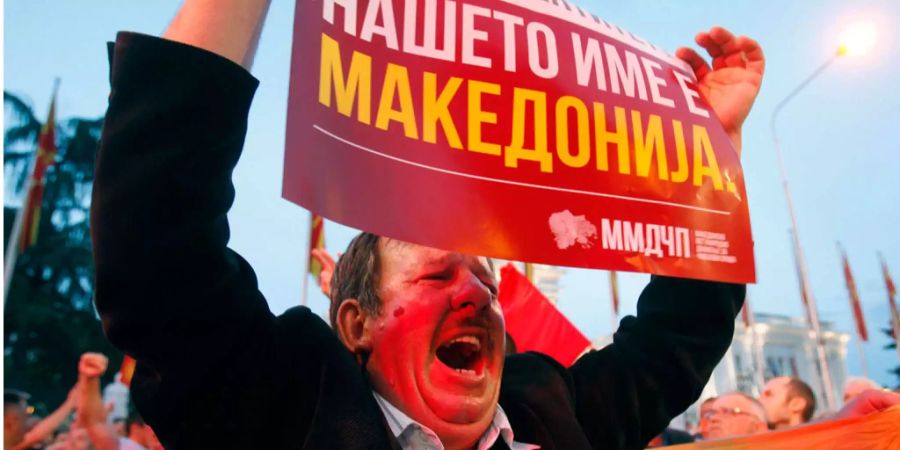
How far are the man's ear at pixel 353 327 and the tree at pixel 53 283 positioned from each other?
688 inches

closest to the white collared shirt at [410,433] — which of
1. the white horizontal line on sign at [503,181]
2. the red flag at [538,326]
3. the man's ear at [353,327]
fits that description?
the man's ear at [353,327]

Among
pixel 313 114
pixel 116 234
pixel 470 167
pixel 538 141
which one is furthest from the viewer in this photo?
pixel 538 141

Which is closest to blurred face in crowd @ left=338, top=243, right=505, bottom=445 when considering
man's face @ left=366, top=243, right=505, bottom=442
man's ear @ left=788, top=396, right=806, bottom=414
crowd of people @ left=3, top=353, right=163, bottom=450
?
man's face @ left=366, top=243, right=505, bottom=442

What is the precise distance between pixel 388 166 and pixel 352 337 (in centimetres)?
41

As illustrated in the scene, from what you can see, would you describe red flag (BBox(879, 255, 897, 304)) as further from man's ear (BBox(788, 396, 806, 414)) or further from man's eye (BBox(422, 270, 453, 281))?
man's eye (BBox(422, 270, 453, 281))

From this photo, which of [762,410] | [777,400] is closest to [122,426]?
[762,410]

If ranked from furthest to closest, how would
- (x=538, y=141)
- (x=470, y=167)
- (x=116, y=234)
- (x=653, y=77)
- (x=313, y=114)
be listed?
(x=653, y=77)
(x=538, y=141)
(x=470, y=167)
(x=313, y=114)
(x=116, y=234)

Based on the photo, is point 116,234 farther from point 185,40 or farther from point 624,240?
point 624,240

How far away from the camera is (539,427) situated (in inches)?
64.7

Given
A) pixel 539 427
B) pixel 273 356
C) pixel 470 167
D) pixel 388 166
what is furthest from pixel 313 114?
pixel 539 427

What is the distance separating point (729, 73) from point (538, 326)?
109 inches

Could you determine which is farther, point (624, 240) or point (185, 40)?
point (624, 240)

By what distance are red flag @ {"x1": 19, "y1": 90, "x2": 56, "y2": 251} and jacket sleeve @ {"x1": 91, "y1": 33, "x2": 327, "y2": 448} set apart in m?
12.5

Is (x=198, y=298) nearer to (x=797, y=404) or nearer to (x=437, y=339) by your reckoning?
(x=437, y=339)
